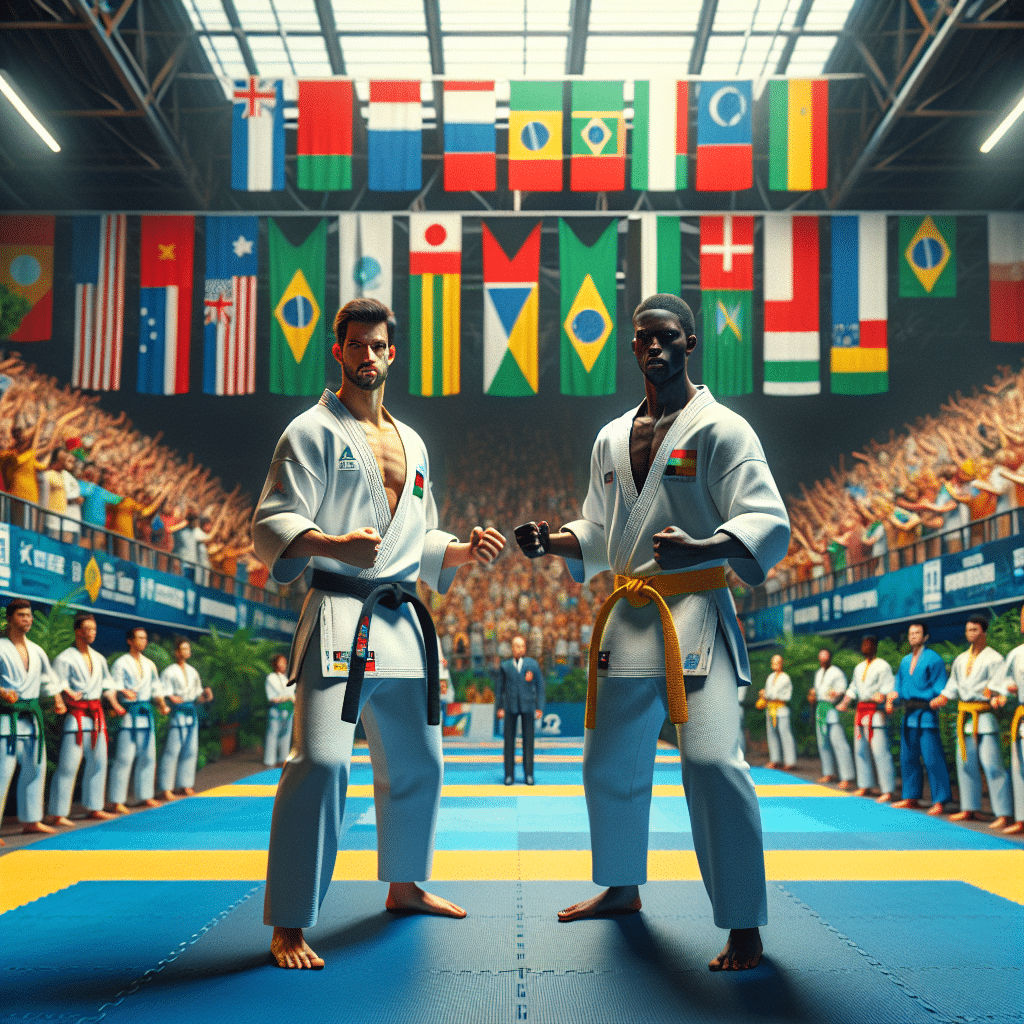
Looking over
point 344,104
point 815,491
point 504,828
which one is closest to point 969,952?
point 504,828

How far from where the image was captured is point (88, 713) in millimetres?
7543

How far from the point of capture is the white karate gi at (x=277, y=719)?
11.9 meters

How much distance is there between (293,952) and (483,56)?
13.3m

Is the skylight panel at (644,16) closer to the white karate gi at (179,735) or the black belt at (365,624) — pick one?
the white karate gi at (179,735)

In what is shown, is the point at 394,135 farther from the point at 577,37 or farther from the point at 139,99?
the point at 139,99

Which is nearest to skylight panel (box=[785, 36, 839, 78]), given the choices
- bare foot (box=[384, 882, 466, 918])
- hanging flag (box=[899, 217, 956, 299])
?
hanging flag (box=[899, 217, 956, 299])

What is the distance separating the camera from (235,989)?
273cm

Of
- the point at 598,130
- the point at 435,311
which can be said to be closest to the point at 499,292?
the point at 435,311

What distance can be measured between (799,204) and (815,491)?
293 inches

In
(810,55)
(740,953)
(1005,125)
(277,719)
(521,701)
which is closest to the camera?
(740,953)

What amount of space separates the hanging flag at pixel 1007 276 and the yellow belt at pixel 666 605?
1139 cm

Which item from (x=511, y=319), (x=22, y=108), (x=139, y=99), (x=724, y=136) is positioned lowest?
(x=511, y=319)

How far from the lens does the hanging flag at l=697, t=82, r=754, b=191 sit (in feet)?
40.4

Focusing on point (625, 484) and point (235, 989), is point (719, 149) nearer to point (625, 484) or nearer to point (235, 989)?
point (625, 484)
